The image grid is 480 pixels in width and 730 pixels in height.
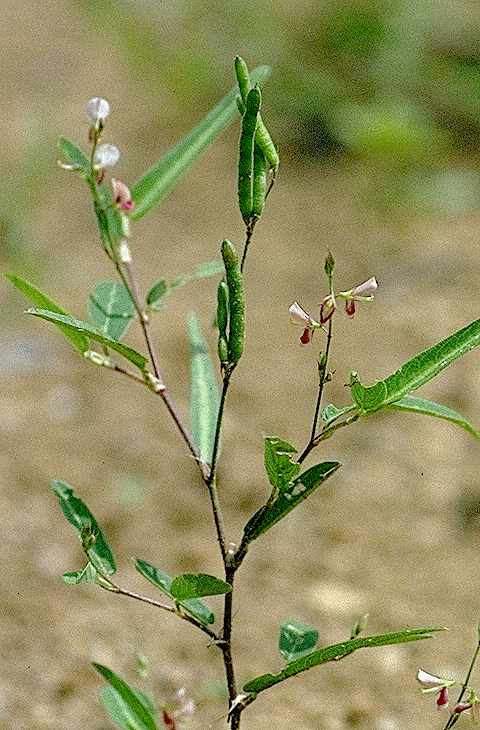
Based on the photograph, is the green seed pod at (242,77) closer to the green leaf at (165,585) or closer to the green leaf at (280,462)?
the green leaf at (280,462)

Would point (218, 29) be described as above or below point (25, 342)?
above

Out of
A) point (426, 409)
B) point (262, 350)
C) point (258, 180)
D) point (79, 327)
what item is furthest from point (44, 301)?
point (262, 350)

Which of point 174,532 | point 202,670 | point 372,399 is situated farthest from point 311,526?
point 372,399

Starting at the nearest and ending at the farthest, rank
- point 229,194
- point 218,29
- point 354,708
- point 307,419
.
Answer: point 354,708 → point 307,419 → point 229,194 → point 218,29

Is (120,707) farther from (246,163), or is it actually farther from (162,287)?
(246,163)

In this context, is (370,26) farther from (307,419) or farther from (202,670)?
(202,670)

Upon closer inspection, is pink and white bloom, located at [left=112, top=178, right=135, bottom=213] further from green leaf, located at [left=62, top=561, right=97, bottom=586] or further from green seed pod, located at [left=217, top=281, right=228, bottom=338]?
green leaf, located at [left=62, top=561, right=97, bottom=586]

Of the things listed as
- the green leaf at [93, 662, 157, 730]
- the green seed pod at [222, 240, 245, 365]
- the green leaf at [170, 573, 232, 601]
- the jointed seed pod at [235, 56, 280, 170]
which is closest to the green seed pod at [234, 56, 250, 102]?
the jointed seed pod at [235, 56, 280, 170]
